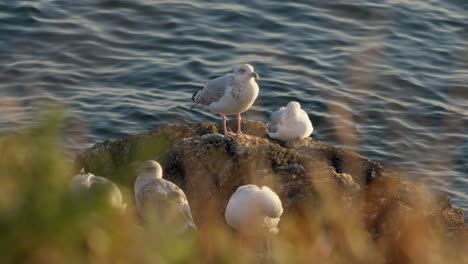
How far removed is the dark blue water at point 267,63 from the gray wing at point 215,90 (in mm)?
2190

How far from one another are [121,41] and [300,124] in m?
6.95

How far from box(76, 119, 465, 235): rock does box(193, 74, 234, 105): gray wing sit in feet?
5.83

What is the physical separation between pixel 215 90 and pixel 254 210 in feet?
12.1

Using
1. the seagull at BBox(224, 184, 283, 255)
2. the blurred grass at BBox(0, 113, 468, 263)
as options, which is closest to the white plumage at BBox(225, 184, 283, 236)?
the seagull at BBox(224, 184, 283, 255)

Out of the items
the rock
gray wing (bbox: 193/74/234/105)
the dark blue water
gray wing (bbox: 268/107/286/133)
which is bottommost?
the dark blue water

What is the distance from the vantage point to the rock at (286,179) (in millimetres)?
8531

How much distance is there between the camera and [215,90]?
11.7 metres

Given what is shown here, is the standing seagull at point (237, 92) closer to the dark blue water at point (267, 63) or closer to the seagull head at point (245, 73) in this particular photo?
the seagull head at point (245, 73)

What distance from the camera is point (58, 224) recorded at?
162cm

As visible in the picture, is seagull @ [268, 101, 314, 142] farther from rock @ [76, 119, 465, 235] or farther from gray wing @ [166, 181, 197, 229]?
gray wing @ [166, 181, 197, 229]

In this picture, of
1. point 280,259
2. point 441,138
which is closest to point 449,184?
point 441,138

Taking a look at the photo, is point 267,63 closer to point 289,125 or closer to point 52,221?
point 289,125

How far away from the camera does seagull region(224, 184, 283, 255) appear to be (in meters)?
8.23

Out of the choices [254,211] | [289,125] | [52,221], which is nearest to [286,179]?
[254,211]
